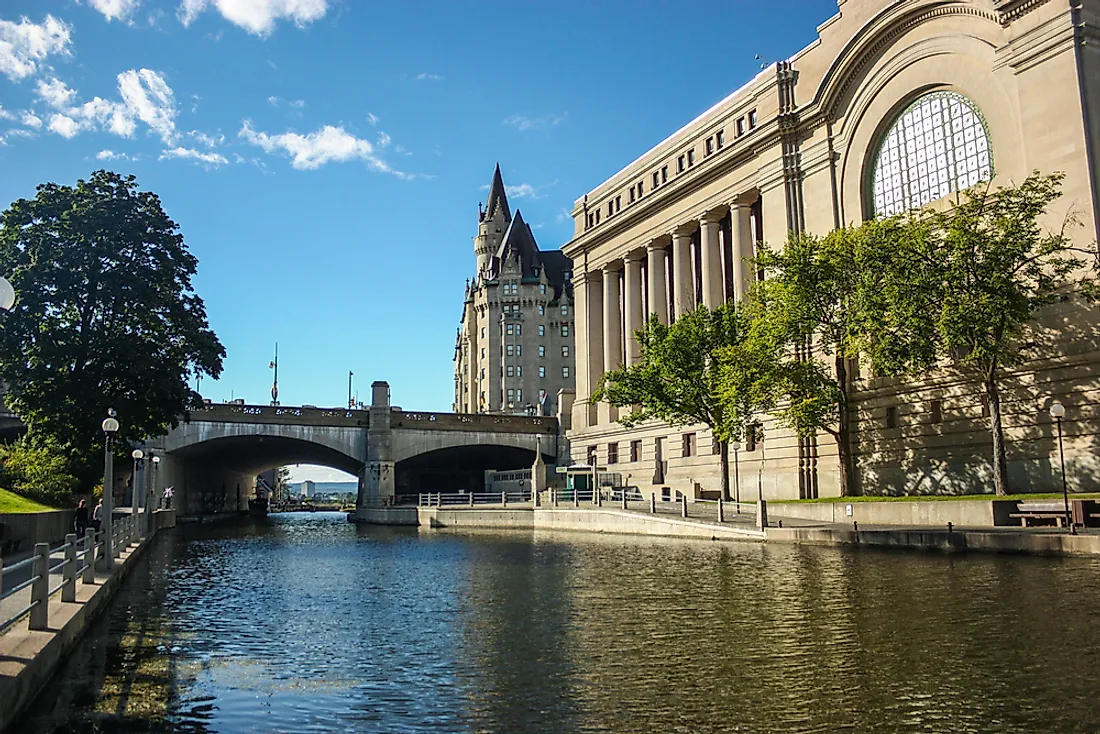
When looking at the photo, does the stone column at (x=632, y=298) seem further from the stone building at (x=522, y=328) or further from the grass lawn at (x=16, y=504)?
the stone building at (x=522, y=328)

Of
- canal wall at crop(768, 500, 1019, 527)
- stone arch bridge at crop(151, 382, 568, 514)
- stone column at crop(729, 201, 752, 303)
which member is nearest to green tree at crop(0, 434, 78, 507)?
stone arch bridge at crop(151, 382, 568, 514)

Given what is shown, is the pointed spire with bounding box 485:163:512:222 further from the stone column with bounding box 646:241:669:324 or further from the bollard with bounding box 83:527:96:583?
the bollard with bounding box 83:527:96:583

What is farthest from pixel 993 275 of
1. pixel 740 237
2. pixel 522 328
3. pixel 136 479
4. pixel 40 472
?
pixel 522 328

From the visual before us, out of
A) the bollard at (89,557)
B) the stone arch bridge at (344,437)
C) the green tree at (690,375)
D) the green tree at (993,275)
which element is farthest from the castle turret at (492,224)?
the bollard at (89,557)

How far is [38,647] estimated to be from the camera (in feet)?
37.2

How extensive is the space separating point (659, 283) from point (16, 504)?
1987 inches

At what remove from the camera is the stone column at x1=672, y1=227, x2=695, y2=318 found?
224 feet

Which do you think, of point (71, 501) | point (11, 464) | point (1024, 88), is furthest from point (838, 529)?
point (11, 464)

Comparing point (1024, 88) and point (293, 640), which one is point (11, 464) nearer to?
point (293, 640)

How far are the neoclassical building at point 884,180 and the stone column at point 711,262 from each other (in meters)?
0.14

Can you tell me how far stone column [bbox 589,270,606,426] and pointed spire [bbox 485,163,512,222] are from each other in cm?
7492

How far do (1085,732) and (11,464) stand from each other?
39.7 m

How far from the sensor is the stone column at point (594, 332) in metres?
79.0

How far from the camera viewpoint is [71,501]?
1503 inches
